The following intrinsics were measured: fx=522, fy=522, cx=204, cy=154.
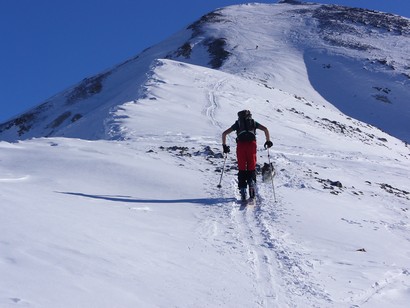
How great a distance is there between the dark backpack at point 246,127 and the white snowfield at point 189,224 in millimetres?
1207

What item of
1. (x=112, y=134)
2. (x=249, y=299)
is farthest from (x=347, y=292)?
(x=112, y=134)

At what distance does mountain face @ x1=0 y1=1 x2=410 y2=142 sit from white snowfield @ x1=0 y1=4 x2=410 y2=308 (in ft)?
62.9

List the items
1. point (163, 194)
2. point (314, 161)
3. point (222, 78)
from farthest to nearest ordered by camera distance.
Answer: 1. point (222, 78)
2. point (314, 161)
3. point (163, 194)

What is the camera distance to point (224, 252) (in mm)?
6680

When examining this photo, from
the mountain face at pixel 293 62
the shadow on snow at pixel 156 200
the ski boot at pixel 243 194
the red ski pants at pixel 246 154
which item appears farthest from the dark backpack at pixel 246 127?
the mountain face at pixel 293 62

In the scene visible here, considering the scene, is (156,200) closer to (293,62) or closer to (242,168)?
(242,168)

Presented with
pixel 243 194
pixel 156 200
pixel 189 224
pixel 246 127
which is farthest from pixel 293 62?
pixel 189 224

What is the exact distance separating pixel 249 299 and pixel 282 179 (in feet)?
26.4

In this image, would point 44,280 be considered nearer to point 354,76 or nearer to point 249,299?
point 249,299

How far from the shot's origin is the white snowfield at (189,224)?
16.5 ft

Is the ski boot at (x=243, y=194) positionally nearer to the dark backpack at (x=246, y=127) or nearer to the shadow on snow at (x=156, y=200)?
the shadow on snow at (x=156, y=200)

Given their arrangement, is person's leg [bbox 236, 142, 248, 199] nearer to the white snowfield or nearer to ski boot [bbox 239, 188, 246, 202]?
ski boot [bbox 239, 188, 246, 202]

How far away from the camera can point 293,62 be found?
184 feet

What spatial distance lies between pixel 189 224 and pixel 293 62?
50.1 metres
